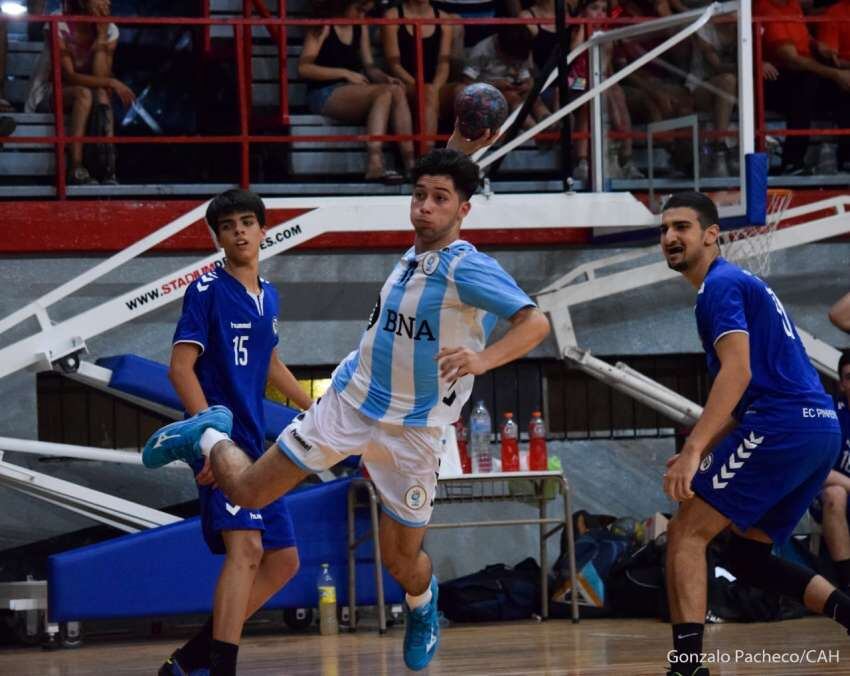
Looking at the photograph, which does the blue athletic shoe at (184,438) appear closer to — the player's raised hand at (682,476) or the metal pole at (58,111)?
the player's raised hand at (682,476)

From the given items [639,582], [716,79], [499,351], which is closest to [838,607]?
[499,351]

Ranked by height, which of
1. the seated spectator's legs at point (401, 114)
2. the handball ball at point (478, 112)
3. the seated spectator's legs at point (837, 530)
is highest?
the seated spectator's legs at point (401, 114)

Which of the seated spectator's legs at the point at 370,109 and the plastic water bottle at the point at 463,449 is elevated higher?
the seated spectator's legs at the point at 370,109

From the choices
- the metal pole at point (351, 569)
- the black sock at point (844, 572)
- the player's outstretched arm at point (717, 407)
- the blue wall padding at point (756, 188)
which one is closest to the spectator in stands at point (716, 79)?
the blue wall padding at point (756, 188)

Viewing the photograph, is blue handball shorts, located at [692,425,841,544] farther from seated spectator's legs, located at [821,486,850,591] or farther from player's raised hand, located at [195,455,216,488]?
seated spectator's legs, located at [821,486,850,591]

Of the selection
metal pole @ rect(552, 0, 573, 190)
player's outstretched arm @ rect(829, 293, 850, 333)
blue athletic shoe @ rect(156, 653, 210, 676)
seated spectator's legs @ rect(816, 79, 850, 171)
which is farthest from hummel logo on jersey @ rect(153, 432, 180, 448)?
seated spectator's legs @ rect(816, 79, 850, 171)

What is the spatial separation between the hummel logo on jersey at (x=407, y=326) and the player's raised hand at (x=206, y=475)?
804 millimetres

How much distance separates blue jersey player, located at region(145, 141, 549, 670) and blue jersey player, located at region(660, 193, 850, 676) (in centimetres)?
75

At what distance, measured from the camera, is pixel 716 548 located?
9703 mm

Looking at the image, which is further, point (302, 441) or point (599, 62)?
point (599, 62)

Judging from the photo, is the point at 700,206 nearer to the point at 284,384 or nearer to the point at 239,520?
the point at 284,384

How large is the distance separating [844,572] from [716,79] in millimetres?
3073

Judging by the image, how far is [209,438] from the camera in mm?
5852

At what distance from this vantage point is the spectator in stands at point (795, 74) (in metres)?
11.9
